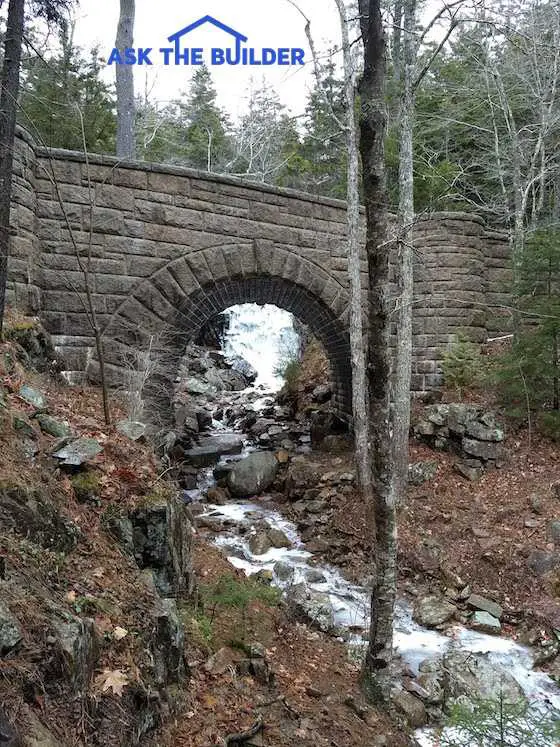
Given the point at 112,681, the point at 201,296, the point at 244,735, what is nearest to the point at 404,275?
the point at 201,296

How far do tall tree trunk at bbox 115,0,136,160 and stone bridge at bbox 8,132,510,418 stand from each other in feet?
14.3

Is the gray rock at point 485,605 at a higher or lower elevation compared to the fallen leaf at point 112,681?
lower

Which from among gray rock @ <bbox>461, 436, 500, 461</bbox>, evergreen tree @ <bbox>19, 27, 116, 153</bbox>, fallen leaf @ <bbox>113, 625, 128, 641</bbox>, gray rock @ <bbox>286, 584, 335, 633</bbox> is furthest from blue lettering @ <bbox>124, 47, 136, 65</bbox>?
fallen leaf @ <bbox>113, 625, 128, 641</bbox>

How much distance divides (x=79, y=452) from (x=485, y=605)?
5455 millimetres

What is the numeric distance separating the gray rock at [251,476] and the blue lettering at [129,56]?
958 centimetres

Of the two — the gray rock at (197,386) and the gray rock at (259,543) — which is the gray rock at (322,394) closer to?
the gray rock at (197,386)

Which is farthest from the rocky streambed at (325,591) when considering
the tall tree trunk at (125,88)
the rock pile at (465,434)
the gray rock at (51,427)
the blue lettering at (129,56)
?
the blue lettering at (129,56)

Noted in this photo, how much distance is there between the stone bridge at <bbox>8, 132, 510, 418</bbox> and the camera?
23.8ft

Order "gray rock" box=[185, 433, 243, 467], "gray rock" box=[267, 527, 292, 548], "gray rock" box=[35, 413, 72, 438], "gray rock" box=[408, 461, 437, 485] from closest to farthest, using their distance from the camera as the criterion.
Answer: "gray rock" box=[35, 413, 72, 438] < "gray rock" box=[267, 527, 292, 548] < "gray rock" box=[408, 461, 437, 485] < "gray rock" box=[185, 433, 243, 467]

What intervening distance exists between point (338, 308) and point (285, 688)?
23.4ft

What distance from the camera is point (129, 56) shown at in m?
11.6

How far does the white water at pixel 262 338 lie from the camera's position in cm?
2242

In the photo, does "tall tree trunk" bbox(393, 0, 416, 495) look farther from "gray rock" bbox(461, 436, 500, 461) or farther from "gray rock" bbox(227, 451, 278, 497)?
"gray rock" bbox(227, 451, 278, 497)

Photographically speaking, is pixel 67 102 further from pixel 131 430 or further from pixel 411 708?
pixel 411 708
